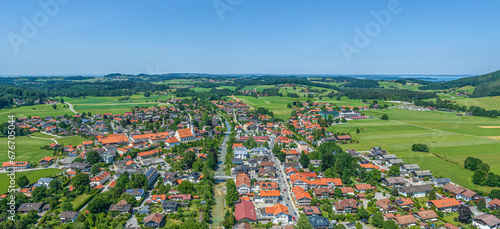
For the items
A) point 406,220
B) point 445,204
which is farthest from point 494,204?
point 406,220

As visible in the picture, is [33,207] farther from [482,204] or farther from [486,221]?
[482,204]

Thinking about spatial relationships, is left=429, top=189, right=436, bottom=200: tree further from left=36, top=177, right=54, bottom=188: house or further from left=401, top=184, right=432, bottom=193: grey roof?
left=36, top=177, right=54, bottom=188: house

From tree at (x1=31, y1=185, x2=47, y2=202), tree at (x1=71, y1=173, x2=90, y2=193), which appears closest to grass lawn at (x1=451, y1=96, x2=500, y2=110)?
tree at (x1=71, y1=173, x2=90, y2=193)

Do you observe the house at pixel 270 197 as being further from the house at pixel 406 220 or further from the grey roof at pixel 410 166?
the grey roof at pixel 410 166

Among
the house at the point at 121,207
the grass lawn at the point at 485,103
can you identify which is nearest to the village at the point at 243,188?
the house at the point at 121,207

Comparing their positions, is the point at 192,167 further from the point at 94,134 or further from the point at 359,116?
the point at 359,116
